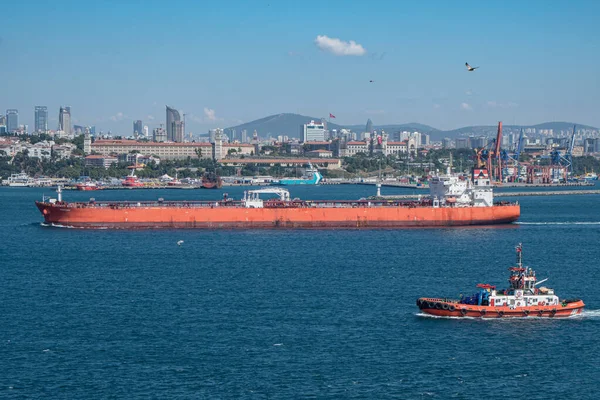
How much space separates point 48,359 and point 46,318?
187 inches

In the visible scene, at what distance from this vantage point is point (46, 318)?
91.1 ft

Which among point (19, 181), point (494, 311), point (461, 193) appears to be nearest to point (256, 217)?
point (461, 193)

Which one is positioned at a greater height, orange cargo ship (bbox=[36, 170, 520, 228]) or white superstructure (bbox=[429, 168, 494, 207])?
white superstructure (bbox=[429, 168, 494, 207])

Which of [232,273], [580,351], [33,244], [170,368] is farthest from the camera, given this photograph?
[33,244]

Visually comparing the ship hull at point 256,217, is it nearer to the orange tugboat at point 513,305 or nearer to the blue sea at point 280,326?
the blue sea at point 280,326

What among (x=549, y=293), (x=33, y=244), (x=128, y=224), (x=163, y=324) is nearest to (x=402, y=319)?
(x=549, y=293)

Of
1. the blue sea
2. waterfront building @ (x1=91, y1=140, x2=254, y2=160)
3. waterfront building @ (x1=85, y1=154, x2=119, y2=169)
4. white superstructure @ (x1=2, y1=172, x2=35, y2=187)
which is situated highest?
waterfront building @ (x1=91, y1=140, x2=254, y2=160)

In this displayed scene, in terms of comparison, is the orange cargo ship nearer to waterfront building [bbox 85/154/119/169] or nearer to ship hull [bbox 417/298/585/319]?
ship hull [bbox 417/298/585/319]

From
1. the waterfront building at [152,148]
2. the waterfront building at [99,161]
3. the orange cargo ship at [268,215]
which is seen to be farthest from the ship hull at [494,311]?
the waterfront building at [152,148]

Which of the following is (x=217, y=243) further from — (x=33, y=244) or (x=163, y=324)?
(x=163, y=324)

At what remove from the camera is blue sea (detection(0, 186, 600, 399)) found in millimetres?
21516

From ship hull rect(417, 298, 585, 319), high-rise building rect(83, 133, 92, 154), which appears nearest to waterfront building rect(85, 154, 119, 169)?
high-rise building rect(83, 133, 92, 154)

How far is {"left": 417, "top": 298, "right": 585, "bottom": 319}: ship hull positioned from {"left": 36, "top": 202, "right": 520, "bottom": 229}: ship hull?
2604cm

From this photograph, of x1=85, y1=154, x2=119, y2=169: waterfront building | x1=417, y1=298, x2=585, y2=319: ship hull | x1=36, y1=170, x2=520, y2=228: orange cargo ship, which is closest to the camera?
x1=417, y1=298, x2=585, y2=319: ship hull
